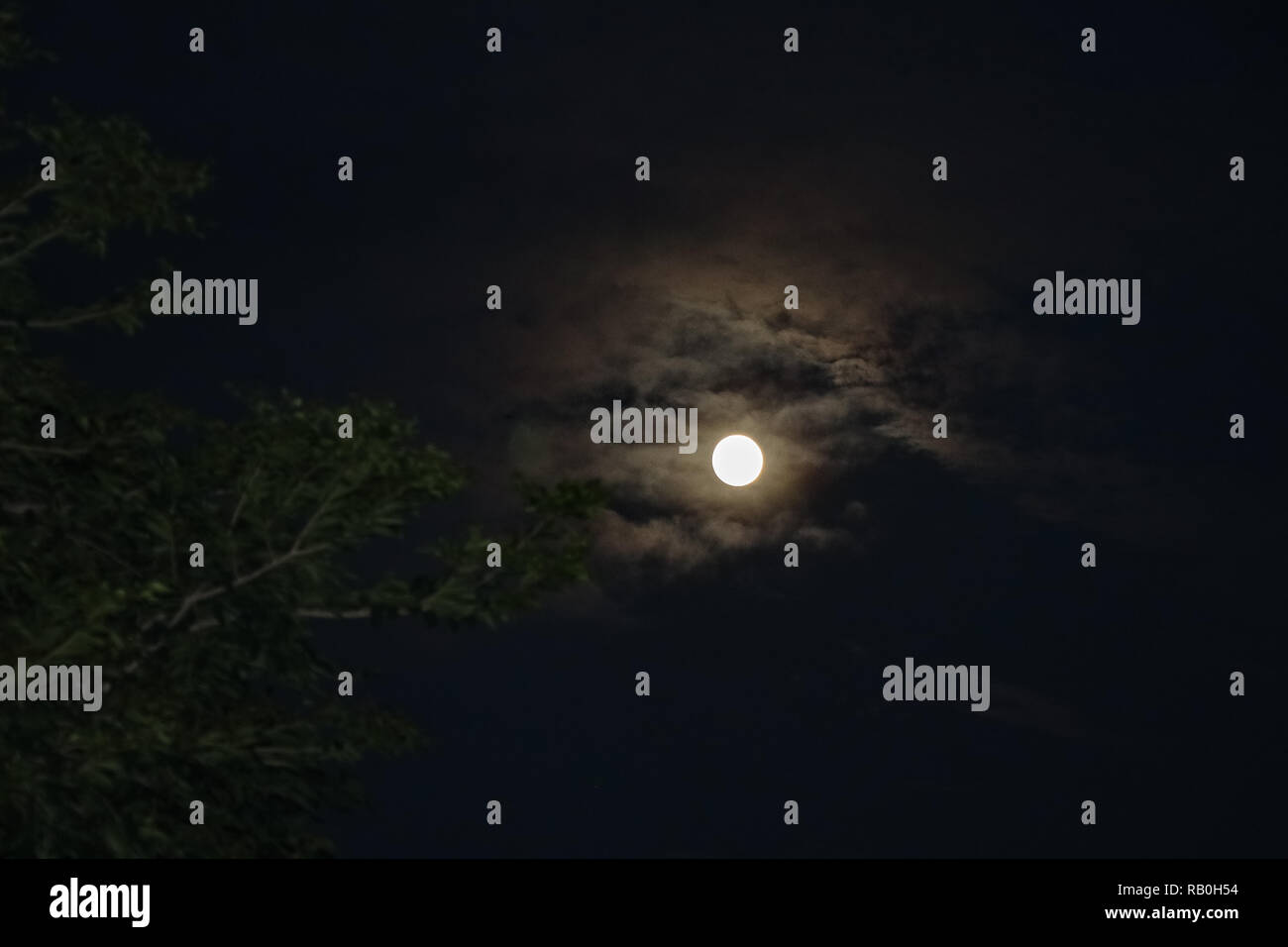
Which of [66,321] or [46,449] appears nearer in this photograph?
[46,449]

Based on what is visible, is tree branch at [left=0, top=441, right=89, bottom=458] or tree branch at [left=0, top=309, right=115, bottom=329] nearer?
tree branch at [left=0, top=441, right=89, bottom=458]

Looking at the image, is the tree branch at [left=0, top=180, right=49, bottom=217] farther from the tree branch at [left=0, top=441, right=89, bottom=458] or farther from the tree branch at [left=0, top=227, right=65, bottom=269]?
the tree branch at [left=0, top=441, right=89, bottom=458]

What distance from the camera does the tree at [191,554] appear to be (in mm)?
13414

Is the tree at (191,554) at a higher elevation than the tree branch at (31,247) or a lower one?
lower

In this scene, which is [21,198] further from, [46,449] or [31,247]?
[46,449]

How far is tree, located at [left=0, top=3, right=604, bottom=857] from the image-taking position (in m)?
13.4

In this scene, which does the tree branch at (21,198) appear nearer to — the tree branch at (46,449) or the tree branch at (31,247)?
the tree branch at (31,247)

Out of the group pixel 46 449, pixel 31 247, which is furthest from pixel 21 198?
pixel 46 449

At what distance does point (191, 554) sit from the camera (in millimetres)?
14156

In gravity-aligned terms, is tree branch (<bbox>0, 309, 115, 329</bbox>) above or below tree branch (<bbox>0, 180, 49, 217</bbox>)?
below

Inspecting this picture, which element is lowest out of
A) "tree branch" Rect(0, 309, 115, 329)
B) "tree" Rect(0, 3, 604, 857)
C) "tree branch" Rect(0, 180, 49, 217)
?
"tree" Rect(0, 3, 604, 857)

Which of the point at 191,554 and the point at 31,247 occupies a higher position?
the point at 31,247
